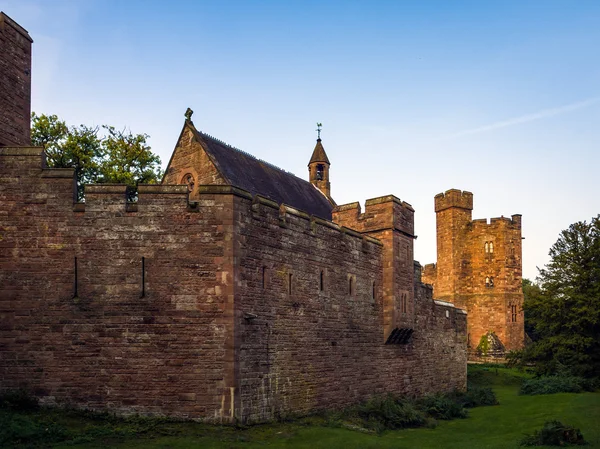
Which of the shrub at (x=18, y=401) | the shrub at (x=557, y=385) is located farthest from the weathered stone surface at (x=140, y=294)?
the shrub at (x=557, y=385)

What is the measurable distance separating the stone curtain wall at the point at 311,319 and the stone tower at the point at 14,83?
7.77m

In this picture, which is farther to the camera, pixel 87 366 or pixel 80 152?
pixel 80 152

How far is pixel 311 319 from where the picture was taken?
22719mm

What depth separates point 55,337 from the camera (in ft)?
57.4

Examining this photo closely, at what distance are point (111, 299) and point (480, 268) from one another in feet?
152

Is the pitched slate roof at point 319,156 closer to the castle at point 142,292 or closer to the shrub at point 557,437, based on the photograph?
the castle at point 142,292

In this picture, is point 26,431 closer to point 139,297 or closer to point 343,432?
point 139,297

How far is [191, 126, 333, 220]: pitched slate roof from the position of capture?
30.4 meters

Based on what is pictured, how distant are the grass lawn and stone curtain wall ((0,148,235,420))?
36.0 inches

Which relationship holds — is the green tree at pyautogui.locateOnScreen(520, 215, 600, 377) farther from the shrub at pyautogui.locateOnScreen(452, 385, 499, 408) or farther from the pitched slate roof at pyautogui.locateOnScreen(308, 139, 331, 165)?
the pitched slate roof at pyautogui.locateOnScreen(308, 139, 331, 165)

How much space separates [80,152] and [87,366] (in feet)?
61.5

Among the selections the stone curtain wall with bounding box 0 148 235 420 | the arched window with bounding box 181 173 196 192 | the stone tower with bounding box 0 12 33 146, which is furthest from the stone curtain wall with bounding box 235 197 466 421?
the arched window with bounding box 181 173 196 192

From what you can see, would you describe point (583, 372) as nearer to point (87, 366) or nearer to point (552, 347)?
point (552, 347)

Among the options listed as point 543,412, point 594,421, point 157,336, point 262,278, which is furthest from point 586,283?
point 157,336
